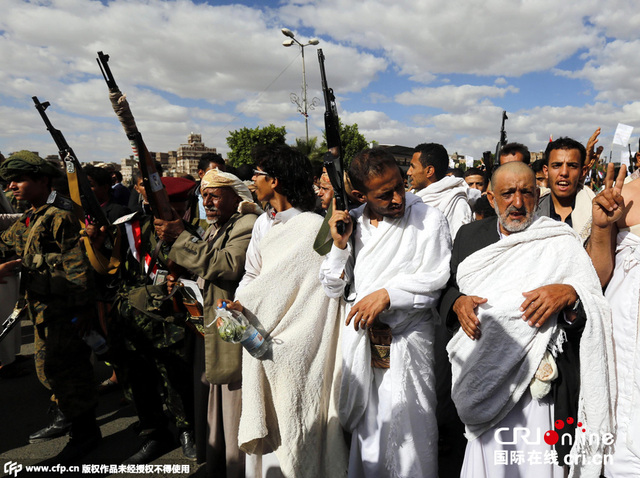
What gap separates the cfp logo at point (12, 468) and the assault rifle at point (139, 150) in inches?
92.1

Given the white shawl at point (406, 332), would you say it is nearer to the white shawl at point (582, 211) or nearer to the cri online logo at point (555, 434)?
the cri online logo at point (555, 434)

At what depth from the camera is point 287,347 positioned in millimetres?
2420

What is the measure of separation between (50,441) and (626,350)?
450 cm

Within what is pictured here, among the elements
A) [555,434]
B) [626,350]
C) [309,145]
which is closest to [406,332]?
[555,434]

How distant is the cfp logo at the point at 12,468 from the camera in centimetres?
317

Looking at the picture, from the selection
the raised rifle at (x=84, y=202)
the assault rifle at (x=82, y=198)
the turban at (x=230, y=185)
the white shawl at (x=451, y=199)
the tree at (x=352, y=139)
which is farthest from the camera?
the tree at (x=352, y=139)

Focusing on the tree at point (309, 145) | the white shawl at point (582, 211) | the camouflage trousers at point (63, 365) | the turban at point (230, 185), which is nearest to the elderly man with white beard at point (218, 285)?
the turban at point (230, 185)

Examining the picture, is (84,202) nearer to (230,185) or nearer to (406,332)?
(230,185)

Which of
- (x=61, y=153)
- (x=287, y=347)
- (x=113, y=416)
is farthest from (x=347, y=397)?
(x=61, y=153)

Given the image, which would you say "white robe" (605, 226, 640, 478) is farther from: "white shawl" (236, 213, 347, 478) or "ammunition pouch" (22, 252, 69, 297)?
"ammunition pouch" (22, 252, 69, 297)

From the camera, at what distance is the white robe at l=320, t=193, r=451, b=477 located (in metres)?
2.28

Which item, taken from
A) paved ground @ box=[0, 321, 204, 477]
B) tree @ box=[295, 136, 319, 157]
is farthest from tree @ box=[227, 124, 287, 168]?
paved ground @ box=[0, 321, 204, 477]

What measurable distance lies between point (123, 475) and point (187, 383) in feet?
2.60

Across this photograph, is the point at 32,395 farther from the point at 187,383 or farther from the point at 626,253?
the point at 626,253
